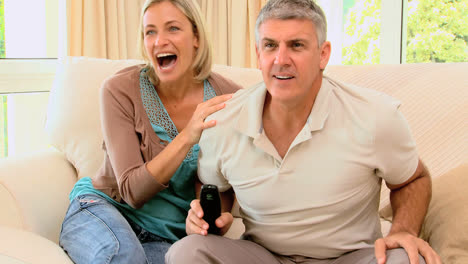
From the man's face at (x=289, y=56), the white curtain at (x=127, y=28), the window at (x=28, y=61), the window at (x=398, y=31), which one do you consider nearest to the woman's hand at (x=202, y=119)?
the man's face at (x=289, y=56)

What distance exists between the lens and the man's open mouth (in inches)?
67.6

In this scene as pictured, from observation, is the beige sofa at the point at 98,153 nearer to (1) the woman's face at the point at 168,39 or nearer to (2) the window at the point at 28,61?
(1) the woman's face at the point at 168,39

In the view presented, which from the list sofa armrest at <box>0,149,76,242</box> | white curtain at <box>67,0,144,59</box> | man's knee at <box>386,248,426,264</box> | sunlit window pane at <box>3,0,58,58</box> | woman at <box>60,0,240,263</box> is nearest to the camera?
man's knee at <box>386,248,426,264</box>

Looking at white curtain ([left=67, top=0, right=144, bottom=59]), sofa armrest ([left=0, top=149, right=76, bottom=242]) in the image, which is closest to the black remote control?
sofa armrest ([left=0, top=149, right=76, bottom=242])

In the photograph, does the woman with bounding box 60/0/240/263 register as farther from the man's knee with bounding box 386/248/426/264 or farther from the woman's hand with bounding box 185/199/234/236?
the man's knee with bounding box 386/248/426/264

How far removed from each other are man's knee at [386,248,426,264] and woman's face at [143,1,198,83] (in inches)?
34.2

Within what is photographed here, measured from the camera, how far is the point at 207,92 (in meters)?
1.76

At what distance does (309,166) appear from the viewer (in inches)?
50.3

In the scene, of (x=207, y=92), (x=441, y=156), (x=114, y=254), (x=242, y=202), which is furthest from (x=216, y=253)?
(x=441, y=156)

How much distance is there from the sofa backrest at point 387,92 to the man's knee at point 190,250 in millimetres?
772

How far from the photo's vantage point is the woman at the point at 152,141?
1496mm

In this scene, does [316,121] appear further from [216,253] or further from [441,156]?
[441,156]

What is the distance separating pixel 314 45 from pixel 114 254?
29.0 inches

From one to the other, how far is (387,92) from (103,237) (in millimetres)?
1062
